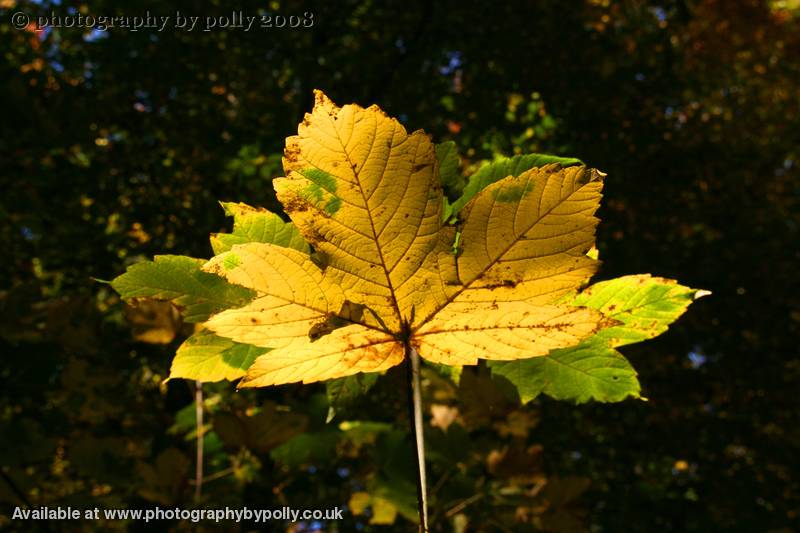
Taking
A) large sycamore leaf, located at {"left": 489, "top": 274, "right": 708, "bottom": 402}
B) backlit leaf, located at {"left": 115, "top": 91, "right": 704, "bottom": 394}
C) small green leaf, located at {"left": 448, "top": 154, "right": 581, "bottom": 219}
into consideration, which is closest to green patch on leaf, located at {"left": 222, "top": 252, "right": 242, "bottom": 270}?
backlit leaf, located at {"left": 115, "top": 91, "right": 704, "bottom": 394}

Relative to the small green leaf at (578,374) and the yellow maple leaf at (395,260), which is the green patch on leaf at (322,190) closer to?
the yellow maple leaf at (395,260)

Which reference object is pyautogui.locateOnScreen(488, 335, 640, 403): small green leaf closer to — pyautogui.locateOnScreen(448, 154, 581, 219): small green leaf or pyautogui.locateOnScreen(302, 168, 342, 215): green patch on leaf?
pyautogui.locateOnScreen(448, 154, 581, 219): small green leaf

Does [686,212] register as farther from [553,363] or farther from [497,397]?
[553,363]

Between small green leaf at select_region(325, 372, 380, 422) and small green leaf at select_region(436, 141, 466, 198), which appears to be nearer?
small green leaf at select_region(436, 141, 466, 198)

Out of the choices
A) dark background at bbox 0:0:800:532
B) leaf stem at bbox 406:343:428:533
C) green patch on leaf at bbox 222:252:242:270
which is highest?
dark background at bbox 0:0:800:532

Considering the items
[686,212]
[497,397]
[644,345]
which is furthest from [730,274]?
[497,397]

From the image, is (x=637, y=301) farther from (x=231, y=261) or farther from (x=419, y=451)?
(x=231, y=261)

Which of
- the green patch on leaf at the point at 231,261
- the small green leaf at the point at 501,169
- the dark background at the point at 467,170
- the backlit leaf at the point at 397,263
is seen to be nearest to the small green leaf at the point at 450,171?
the small green leaf at the point at 501,169
